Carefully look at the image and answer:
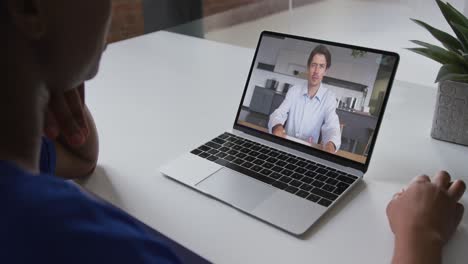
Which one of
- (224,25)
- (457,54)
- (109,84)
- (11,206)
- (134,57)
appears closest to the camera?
(11,206)

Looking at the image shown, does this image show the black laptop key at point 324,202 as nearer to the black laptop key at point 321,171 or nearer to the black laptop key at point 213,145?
the black laptop key at point 321,171

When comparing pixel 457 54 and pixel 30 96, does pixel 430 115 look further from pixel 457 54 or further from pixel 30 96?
pixel 30 96

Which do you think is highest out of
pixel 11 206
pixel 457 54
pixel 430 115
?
pixel 457 54

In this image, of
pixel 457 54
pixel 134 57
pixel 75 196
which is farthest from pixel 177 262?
pixel 134 57

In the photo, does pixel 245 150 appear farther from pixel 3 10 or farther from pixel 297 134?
pixel 3 10

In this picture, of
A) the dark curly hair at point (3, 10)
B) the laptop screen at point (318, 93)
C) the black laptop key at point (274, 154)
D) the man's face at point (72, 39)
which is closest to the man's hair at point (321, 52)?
the laptop screen at point (318, 93)

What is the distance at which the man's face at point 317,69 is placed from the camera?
0.88 m

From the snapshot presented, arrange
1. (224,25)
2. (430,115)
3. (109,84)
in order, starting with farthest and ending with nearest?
1. (224,25)
2. (109,84)
3. (430,115)

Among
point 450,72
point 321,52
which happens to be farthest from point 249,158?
point 450,72

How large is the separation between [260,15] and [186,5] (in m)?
0.39

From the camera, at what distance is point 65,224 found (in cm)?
41

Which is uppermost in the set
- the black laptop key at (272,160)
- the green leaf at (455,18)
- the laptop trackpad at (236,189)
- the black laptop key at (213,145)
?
the green leaf at (455,18)

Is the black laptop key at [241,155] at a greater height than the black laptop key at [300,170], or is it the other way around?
the black laptop key at [300,170]

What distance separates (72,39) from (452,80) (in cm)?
70
